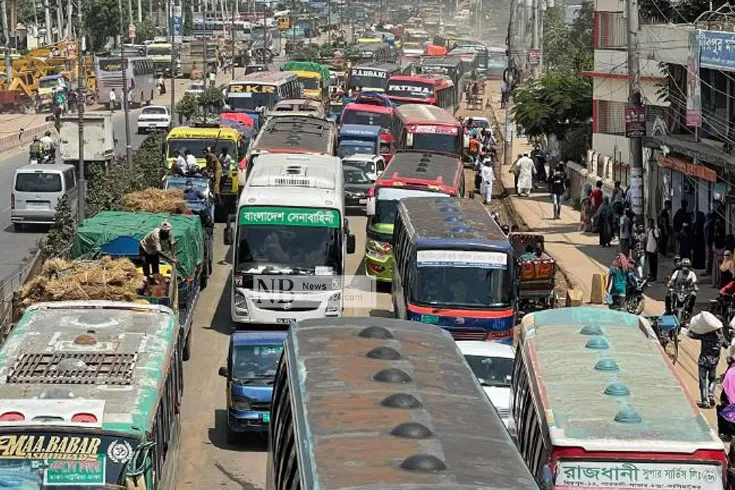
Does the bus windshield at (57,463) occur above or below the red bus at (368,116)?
above

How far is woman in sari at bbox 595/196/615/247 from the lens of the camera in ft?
121

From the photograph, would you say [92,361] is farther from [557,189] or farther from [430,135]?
[430,135]

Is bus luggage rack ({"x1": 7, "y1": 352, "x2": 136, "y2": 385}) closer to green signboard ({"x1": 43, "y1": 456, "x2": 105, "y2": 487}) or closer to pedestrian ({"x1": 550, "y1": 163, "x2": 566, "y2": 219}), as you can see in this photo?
green signboard ({"x1": 43, "y1": 456, "x2": 105, "y2": 487})

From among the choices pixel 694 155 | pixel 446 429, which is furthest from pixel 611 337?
pixel 694 155

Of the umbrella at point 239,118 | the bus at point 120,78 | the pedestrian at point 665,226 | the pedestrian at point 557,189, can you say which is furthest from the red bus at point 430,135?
the bus at point 120,78

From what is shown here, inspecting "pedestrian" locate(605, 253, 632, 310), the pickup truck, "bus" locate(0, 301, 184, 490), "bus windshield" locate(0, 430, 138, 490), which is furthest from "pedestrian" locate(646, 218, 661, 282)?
"bus windshield" locate(0, 430, 138, 490)

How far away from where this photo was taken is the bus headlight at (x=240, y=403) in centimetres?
2006

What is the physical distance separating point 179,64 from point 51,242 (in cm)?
7589

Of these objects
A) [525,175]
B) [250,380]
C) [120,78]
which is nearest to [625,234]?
[250,380]

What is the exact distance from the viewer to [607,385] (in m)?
13.7

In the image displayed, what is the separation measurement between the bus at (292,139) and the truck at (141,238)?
8459 millimetres

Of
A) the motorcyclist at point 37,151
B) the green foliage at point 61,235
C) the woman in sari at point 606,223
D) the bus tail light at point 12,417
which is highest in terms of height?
the bus tail light at point 12,417

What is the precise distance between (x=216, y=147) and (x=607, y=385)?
28.1 meters

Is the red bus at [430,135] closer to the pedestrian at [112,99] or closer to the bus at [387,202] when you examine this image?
the bus at [387,202]
